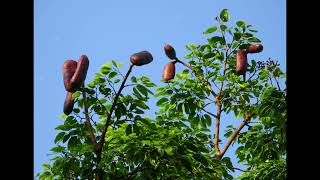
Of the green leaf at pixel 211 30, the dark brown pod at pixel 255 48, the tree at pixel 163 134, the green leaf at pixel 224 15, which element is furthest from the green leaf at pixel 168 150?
the green leaf at pixel 224 15

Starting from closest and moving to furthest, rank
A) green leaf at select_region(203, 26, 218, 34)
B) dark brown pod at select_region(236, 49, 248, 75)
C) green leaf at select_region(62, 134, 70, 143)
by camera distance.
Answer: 1. green leaf at select_region(62, 134, 70, 143)
2. dark brown pod at select_region(236, 49, 248, 75)
3. green leaf at select_region(203, 26, 218, 34)

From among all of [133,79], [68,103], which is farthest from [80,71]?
[133,79]

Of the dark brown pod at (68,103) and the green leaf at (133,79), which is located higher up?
the green leaf at (133,79)

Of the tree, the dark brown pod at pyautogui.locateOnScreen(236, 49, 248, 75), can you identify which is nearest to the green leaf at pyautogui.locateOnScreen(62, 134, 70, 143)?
the tree

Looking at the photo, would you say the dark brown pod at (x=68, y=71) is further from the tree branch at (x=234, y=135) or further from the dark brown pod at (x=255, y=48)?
the dark brown pod at (x=255, y=48)

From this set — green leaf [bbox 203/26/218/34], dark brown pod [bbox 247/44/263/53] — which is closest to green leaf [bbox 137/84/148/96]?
dark brown pod [bbox 247/44/263/53]

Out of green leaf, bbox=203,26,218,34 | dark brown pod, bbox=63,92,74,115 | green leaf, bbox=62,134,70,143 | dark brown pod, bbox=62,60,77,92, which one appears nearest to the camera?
dark brown pod, bbox=62,60,77,92

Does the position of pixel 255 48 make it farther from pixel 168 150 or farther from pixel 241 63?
pixel 168 150

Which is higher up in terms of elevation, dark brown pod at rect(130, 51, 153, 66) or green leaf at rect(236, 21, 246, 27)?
green leaf at rect(236, 21, 246, 27)

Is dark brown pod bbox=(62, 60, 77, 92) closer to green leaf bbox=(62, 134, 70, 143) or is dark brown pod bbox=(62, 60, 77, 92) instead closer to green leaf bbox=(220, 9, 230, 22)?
green leaf bbox=(62, 134, 70, 143)

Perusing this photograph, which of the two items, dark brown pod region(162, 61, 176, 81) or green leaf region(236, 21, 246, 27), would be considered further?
green leaf region(236, 21, 246, 27)

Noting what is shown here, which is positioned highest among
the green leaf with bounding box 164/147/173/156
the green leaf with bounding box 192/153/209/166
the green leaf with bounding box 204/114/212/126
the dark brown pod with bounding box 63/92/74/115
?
the dark brown pod with bounding box 63/92/74/115

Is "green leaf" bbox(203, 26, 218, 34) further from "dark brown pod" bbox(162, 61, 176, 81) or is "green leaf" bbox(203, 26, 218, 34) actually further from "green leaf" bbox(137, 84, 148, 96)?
"green leaf" bbox(137, 84, 148, 96)
